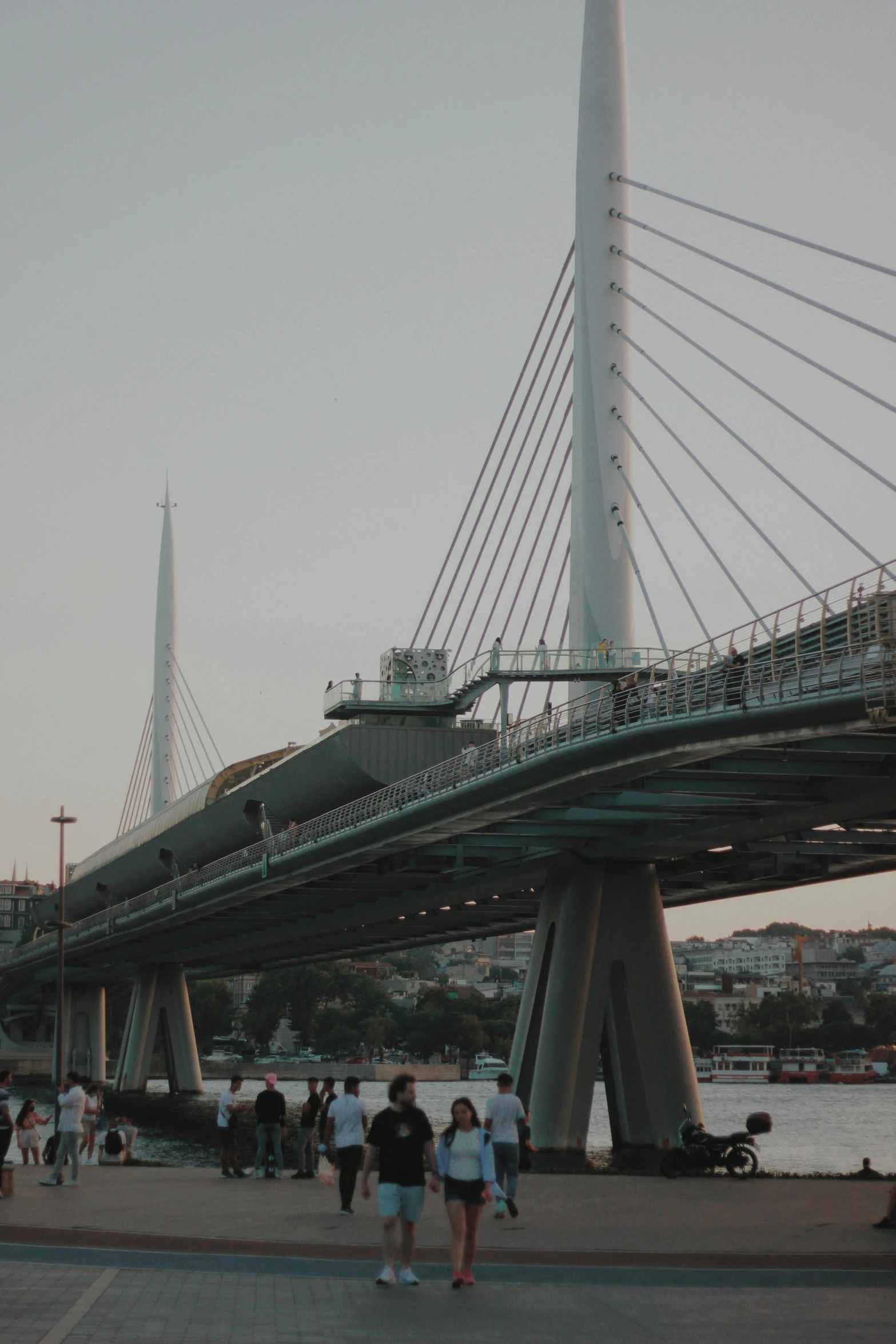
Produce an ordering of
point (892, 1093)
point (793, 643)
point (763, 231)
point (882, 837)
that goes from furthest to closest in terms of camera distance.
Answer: point (892, 1093) < point (882, 837) < point (763, 231) < point (793, 643)

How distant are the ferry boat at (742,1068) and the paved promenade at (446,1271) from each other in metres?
116

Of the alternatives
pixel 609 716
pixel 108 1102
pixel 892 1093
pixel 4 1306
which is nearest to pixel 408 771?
pixel 609 716

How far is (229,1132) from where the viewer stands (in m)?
22.1

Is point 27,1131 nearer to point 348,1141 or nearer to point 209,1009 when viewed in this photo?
point 348,1141

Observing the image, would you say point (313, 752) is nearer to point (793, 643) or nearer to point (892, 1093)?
point (793, 643)

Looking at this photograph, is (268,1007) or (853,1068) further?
(268,1007)

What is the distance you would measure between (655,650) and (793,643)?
11.3 m

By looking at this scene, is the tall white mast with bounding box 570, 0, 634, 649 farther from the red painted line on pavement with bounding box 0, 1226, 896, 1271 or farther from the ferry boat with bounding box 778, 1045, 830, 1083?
the ferry boat with bounding box 778, 1045, 830, 1083

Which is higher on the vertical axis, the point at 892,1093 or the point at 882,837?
the point at 882,837

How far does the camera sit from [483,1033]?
150875 mm

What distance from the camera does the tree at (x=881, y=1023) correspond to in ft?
546

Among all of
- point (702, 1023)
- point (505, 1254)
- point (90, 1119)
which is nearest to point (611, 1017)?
point (90, 1119)

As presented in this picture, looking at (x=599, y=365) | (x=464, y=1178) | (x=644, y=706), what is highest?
(x=599, y=365)

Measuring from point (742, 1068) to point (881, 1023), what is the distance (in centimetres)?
3684
